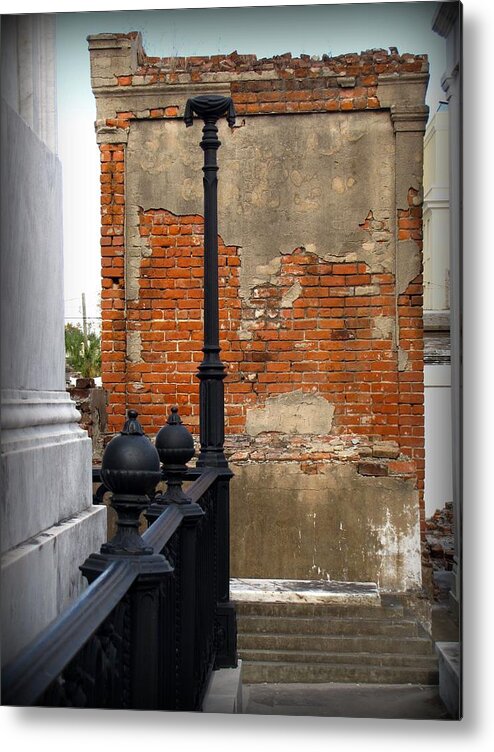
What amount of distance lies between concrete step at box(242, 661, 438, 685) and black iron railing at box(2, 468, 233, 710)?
32.6 inches

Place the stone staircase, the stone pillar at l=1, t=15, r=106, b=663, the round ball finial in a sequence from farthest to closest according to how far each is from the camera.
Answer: the stone staircase → the stone pillar at l=1, t=15, r=106, b=663 → the round ball finial

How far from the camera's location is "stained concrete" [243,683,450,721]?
314cm

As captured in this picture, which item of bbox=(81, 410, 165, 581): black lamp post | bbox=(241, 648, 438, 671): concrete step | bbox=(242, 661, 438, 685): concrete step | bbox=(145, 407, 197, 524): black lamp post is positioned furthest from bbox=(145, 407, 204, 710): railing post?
bbox=(241, 648, 438, 671): concrete step

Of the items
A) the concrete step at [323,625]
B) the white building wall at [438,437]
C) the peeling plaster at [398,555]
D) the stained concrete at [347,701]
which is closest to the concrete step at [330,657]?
the concrete step at [323,625]

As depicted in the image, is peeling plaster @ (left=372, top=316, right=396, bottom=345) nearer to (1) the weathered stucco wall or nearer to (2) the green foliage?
(1) the weathered stucco wall

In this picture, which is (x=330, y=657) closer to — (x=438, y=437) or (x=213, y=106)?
(x=438, y=437)

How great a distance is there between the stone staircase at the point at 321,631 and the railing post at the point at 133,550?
7.94ft

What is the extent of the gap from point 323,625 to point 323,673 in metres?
0.41

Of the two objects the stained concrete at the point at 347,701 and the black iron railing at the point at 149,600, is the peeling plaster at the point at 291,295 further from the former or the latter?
the stained concrete at the point at 347,701

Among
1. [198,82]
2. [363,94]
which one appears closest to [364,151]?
[363,94]

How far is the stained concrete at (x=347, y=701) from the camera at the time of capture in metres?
3.14

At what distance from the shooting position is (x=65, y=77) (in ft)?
13.3

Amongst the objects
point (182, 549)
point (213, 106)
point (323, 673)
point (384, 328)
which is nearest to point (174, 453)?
point (182, 549)

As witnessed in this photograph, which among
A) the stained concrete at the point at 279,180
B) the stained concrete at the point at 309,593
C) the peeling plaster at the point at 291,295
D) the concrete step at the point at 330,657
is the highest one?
the stained concrete at the point at 279,180
